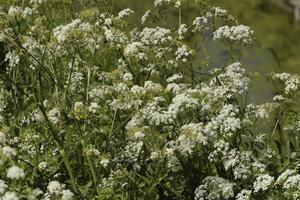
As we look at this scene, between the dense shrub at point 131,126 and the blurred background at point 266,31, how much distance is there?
5.15m

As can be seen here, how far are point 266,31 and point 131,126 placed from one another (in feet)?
28.3

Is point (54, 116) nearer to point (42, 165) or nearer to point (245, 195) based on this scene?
point (42, 165)

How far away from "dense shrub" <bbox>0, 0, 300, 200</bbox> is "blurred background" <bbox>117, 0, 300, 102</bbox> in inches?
203

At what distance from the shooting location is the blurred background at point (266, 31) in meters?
10.7

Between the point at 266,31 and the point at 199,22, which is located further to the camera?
the point at 266,31

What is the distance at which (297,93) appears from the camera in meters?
4.57

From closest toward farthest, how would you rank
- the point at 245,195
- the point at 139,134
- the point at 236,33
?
the point at 139,134, the point at 245,195, the point at 236,33

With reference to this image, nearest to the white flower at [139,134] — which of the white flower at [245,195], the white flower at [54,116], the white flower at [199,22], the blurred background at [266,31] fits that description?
A: the white flower at [54,116]

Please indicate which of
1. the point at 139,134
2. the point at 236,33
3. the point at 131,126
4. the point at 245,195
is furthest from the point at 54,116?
the point at 236,33

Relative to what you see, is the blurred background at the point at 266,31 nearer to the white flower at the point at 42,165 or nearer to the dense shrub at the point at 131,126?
the dense shrub at the point at 131,126

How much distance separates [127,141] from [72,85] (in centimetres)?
66

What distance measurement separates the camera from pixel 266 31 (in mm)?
12242

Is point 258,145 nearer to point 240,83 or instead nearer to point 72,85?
point 240,83

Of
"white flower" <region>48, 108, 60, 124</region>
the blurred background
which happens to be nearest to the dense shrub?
"white flower" <region>48, 108, 60, 124</region>
